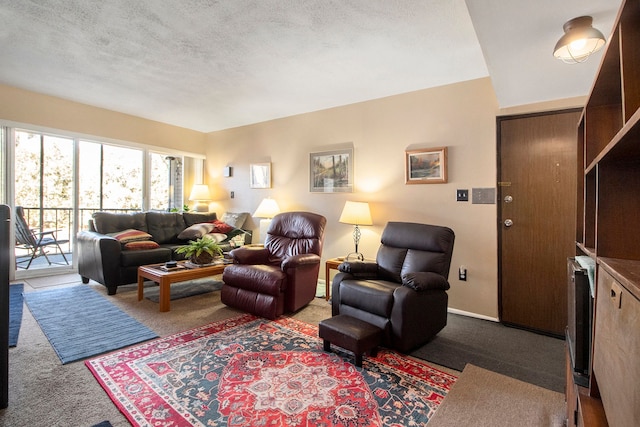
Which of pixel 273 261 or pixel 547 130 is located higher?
pixel 547 130

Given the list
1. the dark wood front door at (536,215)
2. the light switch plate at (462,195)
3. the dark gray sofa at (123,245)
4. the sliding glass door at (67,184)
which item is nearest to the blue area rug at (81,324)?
the dark gray sofa at (123,245)

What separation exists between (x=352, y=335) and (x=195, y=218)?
386 cm

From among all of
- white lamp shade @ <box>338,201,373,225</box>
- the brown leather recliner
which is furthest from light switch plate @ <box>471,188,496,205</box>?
the brown leather recliner

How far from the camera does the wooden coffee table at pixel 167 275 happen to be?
304cm

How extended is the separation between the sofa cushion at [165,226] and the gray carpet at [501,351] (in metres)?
3.86

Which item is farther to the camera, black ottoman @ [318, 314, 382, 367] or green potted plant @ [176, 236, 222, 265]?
green potted plant @ [176, 236, 222, 265]

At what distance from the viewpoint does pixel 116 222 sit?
421cm

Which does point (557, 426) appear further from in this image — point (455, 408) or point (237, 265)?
point (237, 265)

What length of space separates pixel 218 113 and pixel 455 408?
457cm

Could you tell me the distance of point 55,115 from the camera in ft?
13.8

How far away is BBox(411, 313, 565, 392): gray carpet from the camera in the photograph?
2.08 meters

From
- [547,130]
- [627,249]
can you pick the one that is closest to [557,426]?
[627,249]

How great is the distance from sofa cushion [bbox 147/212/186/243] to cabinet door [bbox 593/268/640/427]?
484 cm

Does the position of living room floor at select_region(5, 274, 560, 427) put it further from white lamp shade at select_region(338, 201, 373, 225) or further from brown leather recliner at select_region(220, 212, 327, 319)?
white lamp shade at select_region(338, 201, 373, 225)
